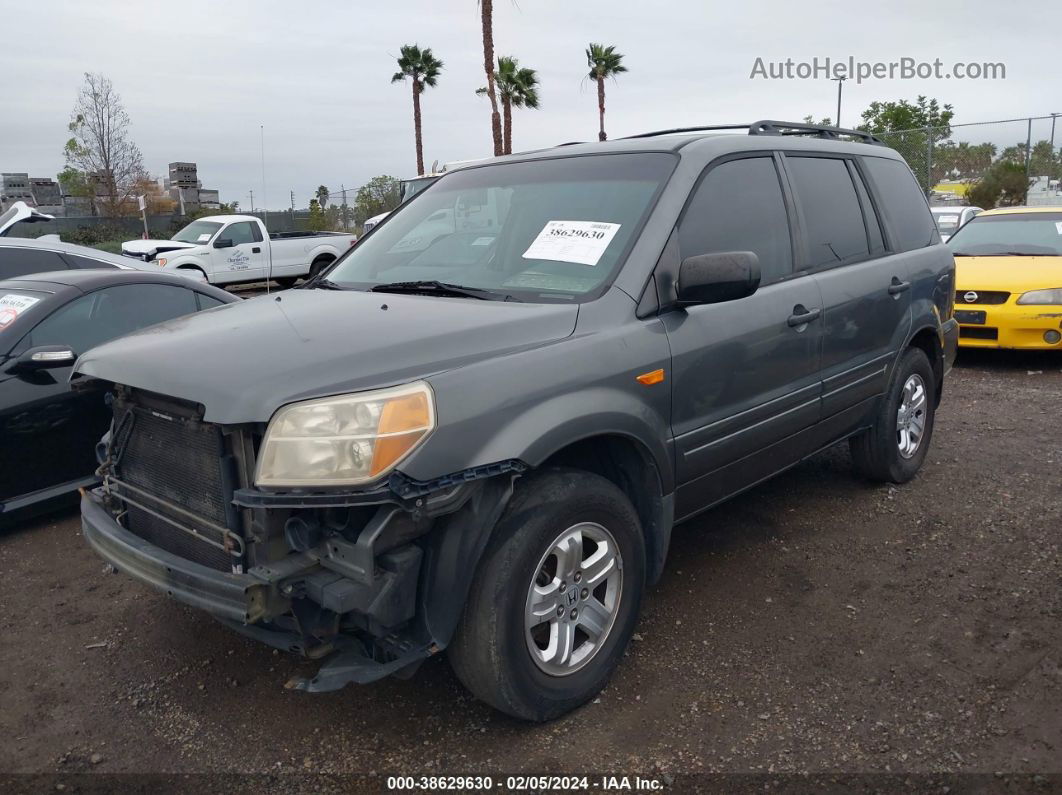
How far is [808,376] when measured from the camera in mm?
3990

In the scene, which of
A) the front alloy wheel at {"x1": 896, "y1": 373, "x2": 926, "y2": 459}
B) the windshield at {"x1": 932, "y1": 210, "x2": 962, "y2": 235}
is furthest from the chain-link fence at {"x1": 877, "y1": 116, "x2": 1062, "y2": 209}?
the front alloy wheel at {"x1": 896, "y1": 373, "x2": 926, "y2": 459}

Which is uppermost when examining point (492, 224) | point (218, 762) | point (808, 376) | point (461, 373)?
point (492, 224)

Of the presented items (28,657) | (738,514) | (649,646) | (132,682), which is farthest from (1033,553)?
(28,657)

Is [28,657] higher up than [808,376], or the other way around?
[808,376]

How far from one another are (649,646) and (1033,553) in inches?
82.5

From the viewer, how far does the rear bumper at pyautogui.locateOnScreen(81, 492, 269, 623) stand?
2430mm

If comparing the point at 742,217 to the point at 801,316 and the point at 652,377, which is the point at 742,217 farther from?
the point at 652,377

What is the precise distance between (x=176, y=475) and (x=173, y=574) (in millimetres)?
324

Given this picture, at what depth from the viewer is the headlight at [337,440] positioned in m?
2.40

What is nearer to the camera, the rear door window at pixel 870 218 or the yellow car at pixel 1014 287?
the rear door window at pixel 870 218

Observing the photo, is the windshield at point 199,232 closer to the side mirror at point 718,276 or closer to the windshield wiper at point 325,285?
the windshield wiper at point 325,285

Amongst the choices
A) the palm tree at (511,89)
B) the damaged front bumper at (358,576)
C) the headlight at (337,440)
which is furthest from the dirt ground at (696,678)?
the palm tree at (511,89)

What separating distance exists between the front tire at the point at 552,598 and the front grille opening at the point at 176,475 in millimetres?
782

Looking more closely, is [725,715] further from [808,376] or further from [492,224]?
[492,224]
